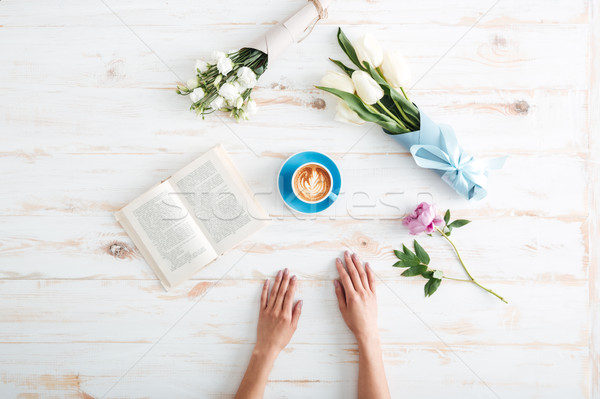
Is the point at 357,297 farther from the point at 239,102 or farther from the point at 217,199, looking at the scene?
the point at 239,102

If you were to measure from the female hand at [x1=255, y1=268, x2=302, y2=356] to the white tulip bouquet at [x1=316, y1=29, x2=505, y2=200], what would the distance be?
0.52 m

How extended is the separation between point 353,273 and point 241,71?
2.17 feet

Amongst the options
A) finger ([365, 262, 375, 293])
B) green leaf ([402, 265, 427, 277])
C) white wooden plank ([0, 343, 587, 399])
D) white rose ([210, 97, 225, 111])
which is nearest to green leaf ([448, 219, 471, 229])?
green leaf ([402, 265, 427, 277])

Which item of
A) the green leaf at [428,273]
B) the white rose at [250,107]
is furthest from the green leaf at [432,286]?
the white rose at [250,107]

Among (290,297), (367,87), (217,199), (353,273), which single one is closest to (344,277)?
(353,273)

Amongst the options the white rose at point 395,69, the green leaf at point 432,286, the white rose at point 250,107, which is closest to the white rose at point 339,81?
the white rose at point 395,69

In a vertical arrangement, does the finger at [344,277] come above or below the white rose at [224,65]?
below

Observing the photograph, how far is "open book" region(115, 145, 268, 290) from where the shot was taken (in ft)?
3.70

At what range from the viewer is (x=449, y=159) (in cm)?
106

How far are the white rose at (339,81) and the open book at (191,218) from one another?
37 centimetres

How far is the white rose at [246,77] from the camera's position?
1.04 meters

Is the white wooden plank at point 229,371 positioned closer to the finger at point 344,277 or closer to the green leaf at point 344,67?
the finger at point 344,277

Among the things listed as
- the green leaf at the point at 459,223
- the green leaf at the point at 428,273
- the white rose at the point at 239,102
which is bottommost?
the green leaf at the point at 428,273

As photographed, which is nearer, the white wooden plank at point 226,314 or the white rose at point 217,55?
A: the white rose at point 217,55
